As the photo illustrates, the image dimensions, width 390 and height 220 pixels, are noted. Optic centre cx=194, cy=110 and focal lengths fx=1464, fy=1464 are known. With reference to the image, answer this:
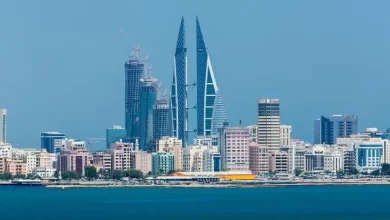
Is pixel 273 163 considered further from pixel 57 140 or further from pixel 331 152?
pixel 57 140

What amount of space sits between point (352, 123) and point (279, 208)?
101 m

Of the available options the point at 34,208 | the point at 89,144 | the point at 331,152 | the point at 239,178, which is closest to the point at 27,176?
the point at 239,178

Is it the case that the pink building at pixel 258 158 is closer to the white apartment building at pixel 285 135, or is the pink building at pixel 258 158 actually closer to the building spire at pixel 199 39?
the white apartment building at pixel 285 135

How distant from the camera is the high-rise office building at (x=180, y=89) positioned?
174500 mm

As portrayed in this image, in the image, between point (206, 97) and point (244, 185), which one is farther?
point (206, 97)

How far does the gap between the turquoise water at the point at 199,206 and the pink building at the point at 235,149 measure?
39.5m

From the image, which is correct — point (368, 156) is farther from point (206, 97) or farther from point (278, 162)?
point (206, 97)

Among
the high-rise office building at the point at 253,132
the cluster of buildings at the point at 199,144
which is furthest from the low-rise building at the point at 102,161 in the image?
the high-rise office building at the point at 253,132

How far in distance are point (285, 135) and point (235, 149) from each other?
15.8m

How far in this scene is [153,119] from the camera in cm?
17788

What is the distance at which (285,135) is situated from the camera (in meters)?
160

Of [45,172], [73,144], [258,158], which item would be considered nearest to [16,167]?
[45,172]

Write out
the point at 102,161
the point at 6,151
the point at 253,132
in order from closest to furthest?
the point at 102,161
the point at 6,151
the point at 253,132

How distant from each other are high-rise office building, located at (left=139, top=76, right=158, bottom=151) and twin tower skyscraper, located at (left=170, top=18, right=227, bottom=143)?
3117mm
